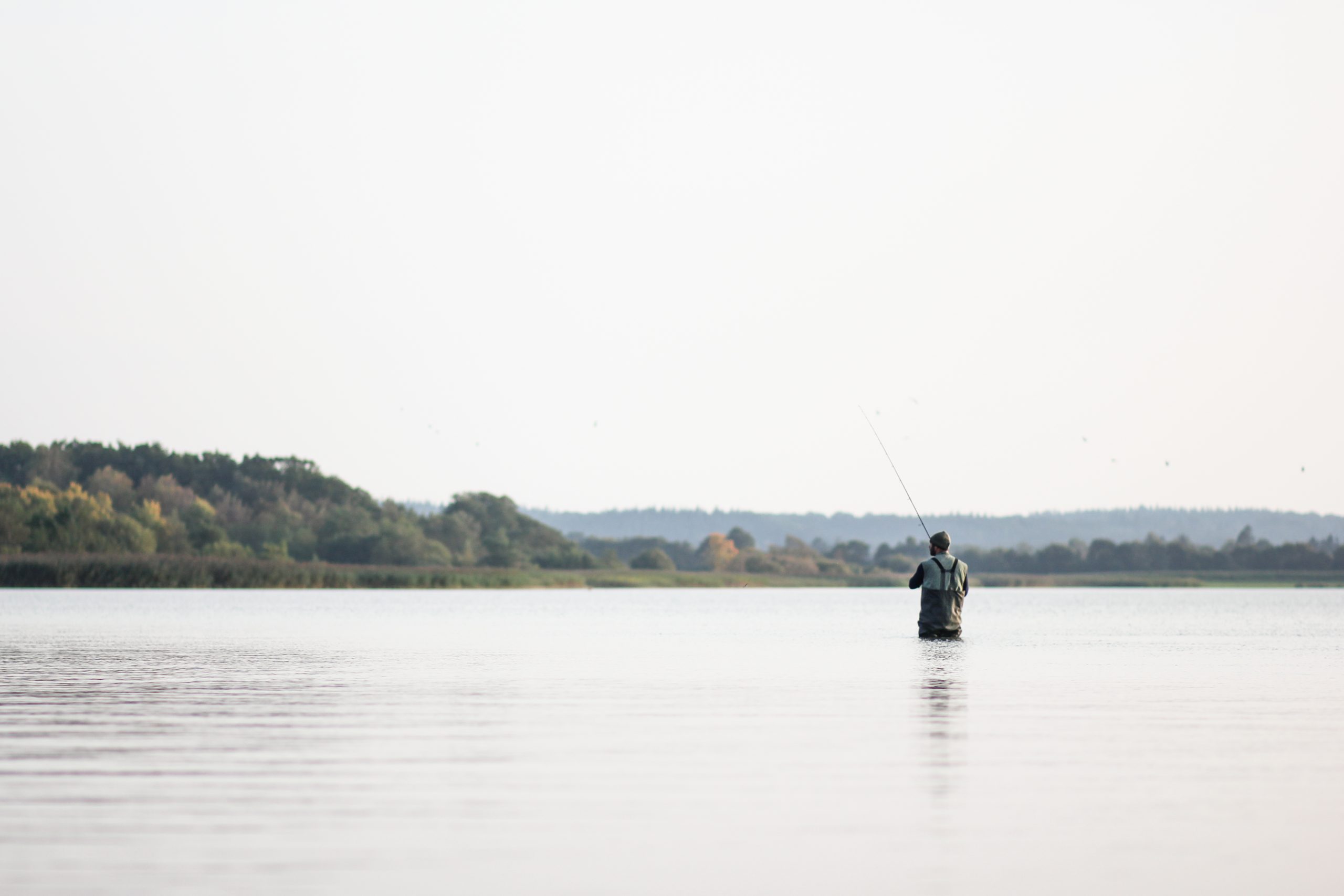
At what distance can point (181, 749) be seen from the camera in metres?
11.0

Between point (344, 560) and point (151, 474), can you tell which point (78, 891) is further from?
point (151, 474)

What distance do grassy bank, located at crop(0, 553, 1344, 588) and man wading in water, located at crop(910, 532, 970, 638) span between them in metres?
46.3

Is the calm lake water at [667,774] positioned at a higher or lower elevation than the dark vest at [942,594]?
lower

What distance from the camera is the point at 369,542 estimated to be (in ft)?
351

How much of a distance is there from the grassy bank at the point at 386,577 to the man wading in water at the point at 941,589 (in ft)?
152

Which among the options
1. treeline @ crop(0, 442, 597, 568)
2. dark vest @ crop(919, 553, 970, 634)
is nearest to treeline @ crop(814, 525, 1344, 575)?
treeline @ crop(0, 442, 597, 568)

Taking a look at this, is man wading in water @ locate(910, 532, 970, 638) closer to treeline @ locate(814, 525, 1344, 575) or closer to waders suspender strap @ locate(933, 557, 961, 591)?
waders suspender strap @ locate(933, 557, 961, 591)

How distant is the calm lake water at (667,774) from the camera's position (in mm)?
6879

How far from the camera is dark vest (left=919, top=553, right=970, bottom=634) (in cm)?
2405

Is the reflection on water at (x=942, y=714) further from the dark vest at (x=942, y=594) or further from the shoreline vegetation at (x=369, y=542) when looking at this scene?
the shoreline vegetation at (x=369, y=542)

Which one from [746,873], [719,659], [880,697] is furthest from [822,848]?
[719,659]

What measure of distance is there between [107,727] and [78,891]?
6.42m

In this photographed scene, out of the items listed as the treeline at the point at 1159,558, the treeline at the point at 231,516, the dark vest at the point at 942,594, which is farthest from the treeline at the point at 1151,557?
the dark vest at the point at 942,594

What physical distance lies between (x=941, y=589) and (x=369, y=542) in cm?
8610
